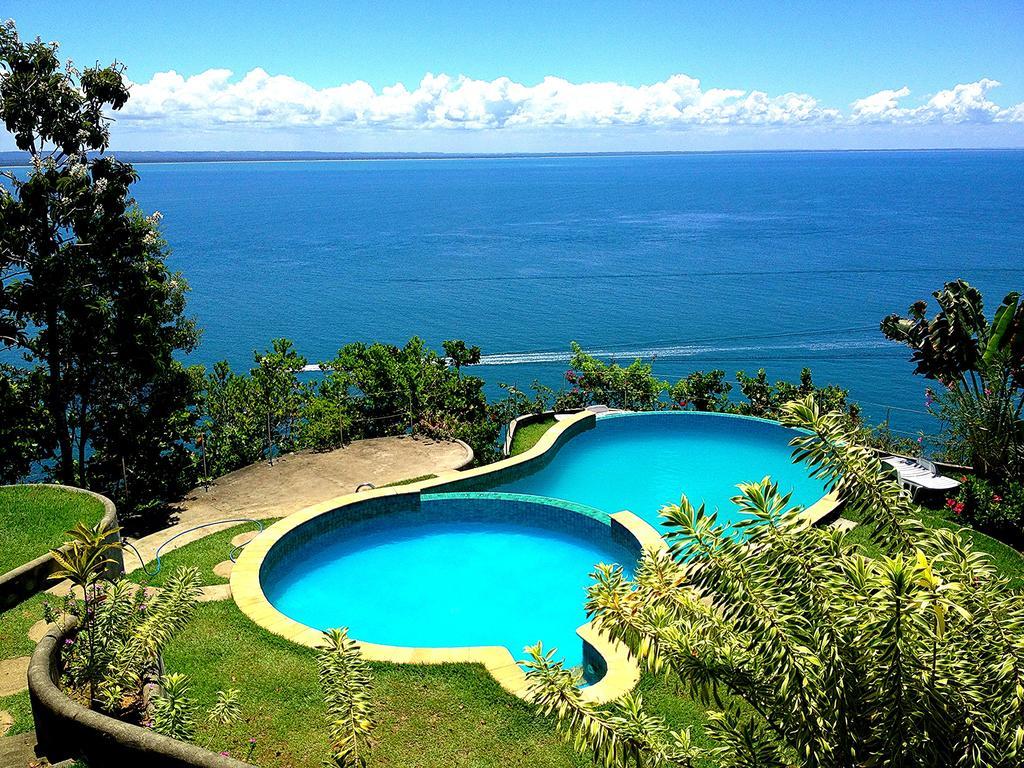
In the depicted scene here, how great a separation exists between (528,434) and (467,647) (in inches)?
451

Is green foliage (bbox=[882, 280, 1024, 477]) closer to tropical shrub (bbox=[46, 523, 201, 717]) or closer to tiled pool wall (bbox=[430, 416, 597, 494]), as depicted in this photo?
tiled pool wall (bbox=[430, 416, 597, 494])

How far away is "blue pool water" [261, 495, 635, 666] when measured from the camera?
1295 cm

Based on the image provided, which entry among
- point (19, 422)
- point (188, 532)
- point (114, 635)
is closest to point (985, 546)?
point (114, 635)

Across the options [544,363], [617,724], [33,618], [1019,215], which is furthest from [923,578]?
[1019,215]

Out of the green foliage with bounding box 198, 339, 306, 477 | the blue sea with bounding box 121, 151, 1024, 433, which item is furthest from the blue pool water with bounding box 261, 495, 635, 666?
the blue sea with bounding box 121, 151, 1024, 433

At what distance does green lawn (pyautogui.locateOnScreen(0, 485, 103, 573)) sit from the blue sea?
29217mm

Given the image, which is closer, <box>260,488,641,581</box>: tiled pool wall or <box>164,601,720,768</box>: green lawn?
<box>164,601,720,768</box>: green lawn

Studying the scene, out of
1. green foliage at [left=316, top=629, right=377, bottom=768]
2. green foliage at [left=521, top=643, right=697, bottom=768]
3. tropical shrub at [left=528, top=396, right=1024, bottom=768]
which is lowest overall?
green foliage at [left=316, top=629, right=377, bottom=768]

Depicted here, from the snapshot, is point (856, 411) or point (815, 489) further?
point (856, 411)

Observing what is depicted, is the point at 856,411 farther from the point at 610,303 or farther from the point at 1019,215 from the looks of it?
the point at 1019,215

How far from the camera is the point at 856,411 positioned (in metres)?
22.8

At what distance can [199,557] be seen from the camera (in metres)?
13.9

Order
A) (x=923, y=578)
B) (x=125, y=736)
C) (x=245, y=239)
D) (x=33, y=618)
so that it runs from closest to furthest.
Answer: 1. (x=923, y=578)
2. (x=125, y=736)
3. (x=33, y=618)
4. (x=245, y=239)

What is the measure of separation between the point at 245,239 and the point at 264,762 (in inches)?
4145
